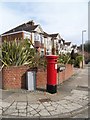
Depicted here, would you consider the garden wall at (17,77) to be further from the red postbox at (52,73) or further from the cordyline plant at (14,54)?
the red postbox at (52,73)

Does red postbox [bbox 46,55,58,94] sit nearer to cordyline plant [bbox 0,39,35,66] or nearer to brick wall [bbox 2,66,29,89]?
brick wall [bbox 2,66,29,89]

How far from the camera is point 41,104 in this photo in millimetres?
7031

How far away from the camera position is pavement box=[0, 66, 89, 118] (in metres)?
6.09

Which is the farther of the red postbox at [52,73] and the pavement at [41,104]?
the red postbox at [52,73]

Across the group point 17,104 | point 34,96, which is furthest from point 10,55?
point 17,104

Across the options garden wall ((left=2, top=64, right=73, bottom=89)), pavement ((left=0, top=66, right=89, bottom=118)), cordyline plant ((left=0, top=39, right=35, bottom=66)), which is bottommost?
pavement ((left=0, top=66, right=89, bottom=118))

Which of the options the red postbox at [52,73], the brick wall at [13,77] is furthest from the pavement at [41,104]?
A: the brick wall at [13,77]

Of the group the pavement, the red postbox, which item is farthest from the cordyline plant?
the red postbox

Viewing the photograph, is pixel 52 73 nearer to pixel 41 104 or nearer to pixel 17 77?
pixel 17 77

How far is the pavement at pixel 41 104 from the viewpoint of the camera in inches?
240

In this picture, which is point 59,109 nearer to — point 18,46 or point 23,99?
point 23,99

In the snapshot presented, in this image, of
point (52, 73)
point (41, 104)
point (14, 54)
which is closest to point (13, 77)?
point (14, 54)

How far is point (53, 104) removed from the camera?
7.08 m

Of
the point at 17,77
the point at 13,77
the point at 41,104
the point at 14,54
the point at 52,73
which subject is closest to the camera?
the point at 41,104
